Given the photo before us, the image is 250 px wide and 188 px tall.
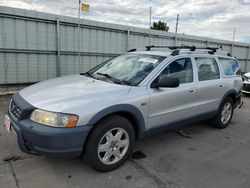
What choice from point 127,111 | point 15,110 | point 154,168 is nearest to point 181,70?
point 127,111

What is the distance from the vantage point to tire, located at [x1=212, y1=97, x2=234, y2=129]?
4750mm

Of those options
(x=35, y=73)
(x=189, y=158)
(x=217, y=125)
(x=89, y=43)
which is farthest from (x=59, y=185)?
(x=89, y=43)

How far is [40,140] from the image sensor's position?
7.95ft

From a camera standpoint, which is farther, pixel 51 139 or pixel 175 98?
pixel 175 98

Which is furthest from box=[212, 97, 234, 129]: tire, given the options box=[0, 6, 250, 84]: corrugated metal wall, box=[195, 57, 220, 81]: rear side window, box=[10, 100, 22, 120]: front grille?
box=[0, 6, 250, 84]: corrugated metal wall

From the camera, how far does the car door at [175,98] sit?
328 centimetres

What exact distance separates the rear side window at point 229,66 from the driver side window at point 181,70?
127 centimetres

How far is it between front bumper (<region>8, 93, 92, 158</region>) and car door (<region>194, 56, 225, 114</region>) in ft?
7.82

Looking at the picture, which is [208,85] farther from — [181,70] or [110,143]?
[110,143]

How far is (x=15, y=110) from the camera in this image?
286cm

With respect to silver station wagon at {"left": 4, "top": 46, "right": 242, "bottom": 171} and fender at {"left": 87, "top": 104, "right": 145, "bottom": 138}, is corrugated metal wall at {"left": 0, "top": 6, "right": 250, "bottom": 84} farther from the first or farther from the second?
fender at {"left": 87, "top": 104, "right": 145, "bottom": 138}

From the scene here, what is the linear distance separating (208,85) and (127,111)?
2049 millimetres

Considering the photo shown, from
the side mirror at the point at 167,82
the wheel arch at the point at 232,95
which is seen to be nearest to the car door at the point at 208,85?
the wheel arch at the point at 232,95

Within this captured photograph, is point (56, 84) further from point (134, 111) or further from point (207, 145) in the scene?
point (207, 145)
